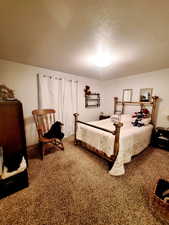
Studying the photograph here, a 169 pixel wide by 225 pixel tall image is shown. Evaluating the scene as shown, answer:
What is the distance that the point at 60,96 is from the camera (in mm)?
3260

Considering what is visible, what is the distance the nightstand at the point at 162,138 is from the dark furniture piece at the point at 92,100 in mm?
2543

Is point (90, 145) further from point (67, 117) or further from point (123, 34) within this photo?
point (123, 34)

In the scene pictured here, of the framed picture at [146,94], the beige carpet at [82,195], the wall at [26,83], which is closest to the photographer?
the beige carpet at [82,195]

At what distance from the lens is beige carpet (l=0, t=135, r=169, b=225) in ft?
3.63

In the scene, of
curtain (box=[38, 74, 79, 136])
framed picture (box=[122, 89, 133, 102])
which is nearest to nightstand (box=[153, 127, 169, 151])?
framed picture (box=[122, 89, 133, 102])

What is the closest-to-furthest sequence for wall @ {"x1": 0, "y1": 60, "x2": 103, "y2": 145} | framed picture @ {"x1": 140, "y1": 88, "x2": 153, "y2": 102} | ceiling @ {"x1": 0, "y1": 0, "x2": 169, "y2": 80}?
ceiling @ {"x1": 0, "y1": 0, "x2": 169, "y2": 80} → wall @ {"x1": 0, "y1": 60, "x2": 103, "y2": 145} → framed picture @ {"x1": 140, "y1": 88, "x2": 153, "y2": 102}

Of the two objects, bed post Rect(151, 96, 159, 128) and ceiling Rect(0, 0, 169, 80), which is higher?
ceiling Rect(0, 0, 169, 80)

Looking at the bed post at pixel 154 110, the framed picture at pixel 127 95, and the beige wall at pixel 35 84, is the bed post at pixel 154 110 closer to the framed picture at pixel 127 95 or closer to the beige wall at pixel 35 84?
the beige wall at pixel 35 84

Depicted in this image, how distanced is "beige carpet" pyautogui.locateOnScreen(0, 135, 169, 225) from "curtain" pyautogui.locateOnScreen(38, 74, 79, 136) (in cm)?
155

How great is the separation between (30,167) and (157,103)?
12.7 ft

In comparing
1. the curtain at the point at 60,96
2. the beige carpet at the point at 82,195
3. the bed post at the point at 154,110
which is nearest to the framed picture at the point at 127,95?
the bed post at the point at 154,110

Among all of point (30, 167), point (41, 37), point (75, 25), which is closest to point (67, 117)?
point (30, 167)

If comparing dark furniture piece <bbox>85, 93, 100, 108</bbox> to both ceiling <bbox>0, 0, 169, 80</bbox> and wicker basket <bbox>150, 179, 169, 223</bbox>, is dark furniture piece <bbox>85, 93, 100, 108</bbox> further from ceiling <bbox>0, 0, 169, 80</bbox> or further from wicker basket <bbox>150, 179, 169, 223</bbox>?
wicker basket <bbox>150, 179, 169, 223</bbox>

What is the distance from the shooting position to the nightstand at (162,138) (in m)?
2.68
